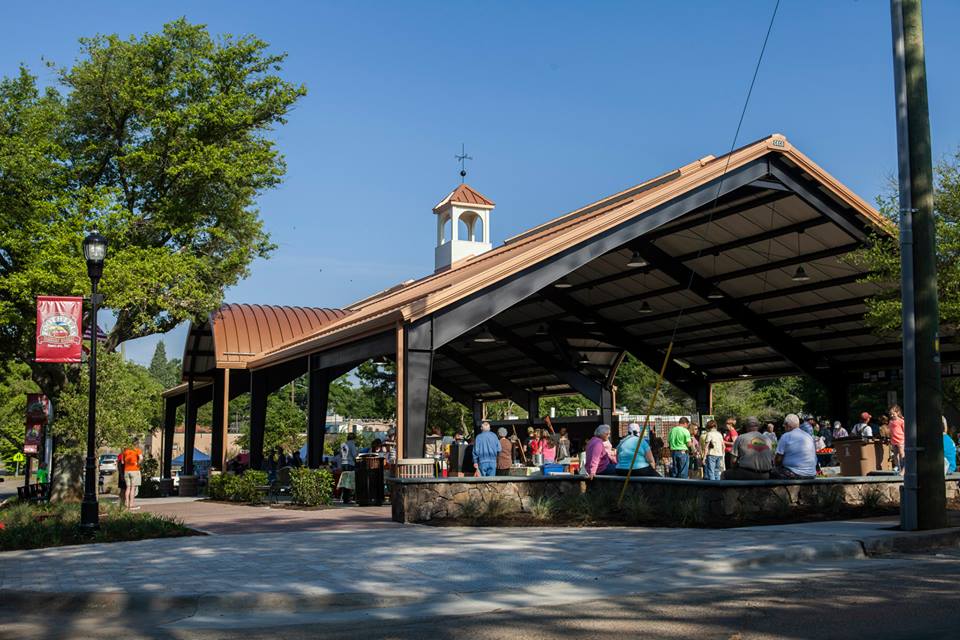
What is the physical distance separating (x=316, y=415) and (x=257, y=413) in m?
4.37

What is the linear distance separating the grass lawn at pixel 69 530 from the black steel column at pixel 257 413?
1356cm

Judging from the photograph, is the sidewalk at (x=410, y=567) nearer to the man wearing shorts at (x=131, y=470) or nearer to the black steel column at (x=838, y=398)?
the man wearing shorts at (x=131, y=470)

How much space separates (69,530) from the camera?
15.0 m

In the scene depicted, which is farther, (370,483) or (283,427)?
(283,427)

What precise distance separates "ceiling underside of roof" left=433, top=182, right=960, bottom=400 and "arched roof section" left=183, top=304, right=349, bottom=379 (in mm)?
7418

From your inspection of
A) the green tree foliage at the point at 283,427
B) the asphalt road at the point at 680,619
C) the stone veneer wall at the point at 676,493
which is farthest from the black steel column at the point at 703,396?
the asphalt road at the point at 680,619

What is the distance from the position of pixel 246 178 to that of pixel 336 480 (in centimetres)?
817

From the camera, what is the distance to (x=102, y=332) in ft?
90.9

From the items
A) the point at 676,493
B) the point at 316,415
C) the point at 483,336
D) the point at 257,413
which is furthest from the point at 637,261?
the point at 676,493

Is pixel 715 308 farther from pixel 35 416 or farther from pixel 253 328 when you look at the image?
pixel 35 416

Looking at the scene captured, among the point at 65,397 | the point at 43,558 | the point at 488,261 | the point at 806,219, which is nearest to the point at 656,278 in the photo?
the point at 806,219

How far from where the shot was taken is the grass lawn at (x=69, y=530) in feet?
46.2

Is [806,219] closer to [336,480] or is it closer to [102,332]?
[336,480]

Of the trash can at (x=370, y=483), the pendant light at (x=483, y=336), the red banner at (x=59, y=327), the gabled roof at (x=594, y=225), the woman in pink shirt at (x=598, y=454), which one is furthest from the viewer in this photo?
the pendant light at (x=483, y=336)
